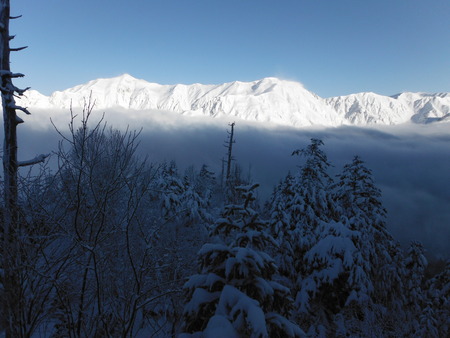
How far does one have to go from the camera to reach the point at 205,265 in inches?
206

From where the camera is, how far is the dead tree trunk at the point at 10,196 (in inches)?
207

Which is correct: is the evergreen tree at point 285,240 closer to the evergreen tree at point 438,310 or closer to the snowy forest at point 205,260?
the snowy forest at point 205,260

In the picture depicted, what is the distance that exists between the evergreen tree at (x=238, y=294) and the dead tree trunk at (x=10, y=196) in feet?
10.3

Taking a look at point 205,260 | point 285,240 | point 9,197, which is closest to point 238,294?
point 205,260

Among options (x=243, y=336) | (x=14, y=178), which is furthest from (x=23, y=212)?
(x=243, y=336)

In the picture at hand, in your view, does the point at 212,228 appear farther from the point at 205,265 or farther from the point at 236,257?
the point at 236,257

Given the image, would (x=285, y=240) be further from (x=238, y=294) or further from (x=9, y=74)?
(x=9, y=74)

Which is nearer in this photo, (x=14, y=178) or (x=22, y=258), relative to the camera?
(x=22, y=258)

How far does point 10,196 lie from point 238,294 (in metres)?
4.92

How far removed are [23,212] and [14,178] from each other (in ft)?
2.60

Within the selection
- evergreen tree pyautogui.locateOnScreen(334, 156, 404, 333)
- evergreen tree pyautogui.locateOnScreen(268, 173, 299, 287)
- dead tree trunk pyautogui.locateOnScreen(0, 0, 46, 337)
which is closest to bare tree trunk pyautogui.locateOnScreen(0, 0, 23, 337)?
dead tree trunk pyautogui.locateOnScreen(0, 0, 46, 337)

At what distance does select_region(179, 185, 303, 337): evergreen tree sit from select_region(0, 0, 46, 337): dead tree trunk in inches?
124

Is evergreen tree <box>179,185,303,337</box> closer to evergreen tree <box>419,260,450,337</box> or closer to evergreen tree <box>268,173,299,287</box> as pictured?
evergreen tree <box>268,173,299,287</box>

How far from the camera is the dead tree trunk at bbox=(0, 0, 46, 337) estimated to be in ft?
17.2
